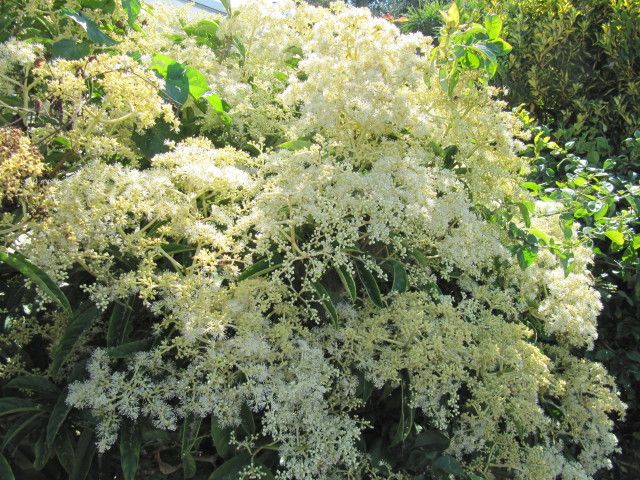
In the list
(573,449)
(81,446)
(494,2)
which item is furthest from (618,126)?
(81,446)

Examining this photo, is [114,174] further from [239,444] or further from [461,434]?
[461,434]

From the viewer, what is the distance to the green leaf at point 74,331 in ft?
4.98

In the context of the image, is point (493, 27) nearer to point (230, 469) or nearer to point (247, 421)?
point (247, 421)

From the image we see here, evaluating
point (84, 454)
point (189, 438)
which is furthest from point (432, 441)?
point (84, 454)

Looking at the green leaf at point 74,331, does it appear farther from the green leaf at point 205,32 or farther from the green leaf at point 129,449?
the green leaf at point 205,32

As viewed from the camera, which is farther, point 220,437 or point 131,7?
point 131,7

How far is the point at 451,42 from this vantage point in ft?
6.12

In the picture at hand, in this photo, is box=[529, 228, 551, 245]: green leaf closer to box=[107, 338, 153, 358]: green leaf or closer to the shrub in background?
the shrub in background

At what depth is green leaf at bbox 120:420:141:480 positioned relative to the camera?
1422mm

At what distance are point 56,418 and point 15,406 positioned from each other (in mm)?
125

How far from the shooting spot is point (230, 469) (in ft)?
4.94

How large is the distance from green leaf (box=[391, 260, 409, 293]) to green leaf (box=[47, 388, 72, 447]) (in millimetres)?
882

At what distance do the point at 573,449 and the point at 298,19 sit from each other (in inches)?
76.0

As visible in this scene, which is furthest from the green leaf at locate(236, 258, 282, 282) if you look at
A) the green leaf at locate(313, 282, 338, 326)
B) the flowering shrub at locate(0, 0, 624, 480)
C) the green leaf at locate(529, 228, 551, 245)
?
the green leaf at locate(529, 228, 551, 245)
